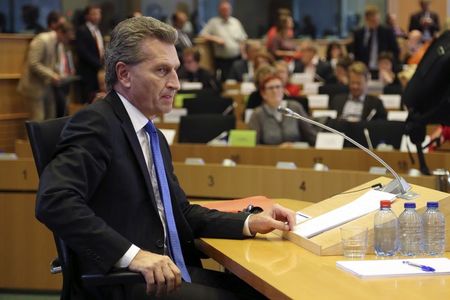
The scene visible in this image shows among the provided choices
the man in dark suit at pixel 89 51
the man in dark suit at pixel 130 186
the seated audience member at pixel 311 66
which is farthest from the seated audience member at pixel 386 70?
the man in dark suit at pixel 130 186

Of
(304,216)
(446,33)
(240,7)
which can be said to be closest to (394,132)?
(446,33)

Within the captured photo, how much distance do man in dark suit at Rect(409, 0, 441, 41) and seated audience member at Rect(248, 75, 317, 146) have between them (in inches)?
321

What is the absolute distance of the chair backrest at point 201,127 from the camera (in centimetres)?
793

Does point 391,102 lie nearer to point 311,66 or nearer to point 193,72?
point 193,72

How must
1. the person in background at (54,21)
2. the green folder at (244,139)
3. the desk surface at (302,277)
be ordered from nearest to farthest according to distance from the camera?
the desk surface at (302,277) → the green folder at (244,139) → the person in background at (54,21)

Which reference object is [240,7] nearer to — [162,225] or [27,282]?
[27,282]

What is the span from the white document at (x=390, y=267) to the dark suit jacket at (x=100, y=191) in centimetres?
66

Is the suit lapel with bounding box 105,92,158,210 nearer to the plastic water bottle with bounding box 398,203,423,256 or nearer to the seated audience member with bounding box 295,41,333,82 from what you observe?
the plastic water bottle with bounding box 398,203,423,256

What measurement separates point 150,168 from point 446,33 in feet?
7.03

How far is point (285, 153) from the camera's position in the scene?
6.52 metres

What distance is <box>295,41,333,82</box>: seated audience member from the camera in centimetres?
1359

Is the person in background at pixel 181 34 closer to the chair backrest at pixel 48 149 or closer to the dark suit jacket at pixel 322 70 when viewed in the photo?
the dark suit jacket at pixel 322 70

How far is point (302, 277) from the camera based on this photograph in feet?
8.80

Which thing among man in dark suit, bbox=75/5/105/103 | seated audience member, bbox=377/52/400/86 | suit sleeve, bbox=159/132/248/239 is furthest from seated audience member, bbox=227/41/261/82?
suit sleeve, bbox=159/132/248/239
